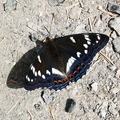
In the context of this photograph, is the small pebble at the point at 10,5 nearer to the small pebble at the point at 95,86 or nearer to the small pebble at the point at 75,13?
the small pebble at the point at 75,13

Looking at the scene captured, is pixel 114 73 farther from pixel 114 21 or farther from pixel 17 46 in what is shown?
pixel 17 46

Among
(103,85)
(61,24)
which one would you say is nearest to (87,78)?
(103,85)

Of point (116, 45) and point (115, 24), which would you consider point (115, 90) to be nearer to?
point (116, 45)

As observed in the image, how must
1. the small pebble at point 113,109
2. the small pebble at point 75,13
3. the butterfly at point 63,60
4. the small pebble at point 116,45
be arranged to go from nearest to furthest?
the butterfly at point 63,60
the small pebble at point 113,109
the small pebble at point 116,45
the small pebble at point 75,13

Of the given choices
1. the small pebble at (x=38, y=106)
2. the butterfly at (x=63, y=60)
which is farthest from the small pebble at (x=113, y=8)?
the small pebble at (x=38, y=106)

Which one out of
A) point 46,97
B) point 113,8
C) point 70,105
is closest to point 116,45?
point 113,8

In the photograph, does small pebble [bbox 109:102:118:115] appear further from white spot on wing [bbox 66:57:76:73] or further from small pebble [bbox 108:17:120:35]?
small pebble [bbox 108:17:120:35]
